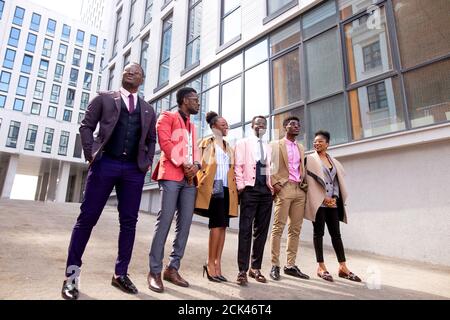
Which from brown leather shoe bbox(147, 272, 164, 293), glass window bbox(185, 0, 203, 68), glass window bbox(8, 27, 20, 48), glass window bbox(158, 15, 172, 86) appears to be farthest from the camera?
glass window bbox(8, 27, 20, 48)

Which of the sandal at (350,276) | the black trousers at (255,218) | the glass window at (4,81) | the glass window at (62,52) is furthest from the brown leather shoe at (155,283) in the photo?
the glass window at (62,52)

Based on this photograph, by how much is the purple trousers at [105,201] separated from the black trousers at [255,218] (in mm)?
1310

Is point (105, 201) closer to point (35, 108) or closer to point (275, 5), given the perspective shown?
point (275, 5)

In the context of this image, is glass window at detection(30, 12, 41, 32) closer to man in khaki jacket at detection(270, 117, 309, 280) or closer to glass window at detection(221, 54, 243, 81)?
glass window at detection(221, 54, 243, 81)

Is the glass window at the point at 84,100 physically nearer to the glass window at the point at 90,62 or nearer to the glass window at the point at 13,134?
the glass window at the point at 90,62

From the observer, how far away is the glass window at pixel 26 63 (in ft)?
119

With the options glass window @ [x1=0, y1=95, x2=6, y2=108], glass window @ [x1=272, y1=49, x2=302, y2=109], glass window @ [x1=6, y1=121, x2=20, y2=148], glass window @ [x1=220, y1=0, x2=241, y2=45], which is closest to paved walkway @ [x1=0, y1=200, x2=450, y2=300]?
glass window @ [x1=272, y1=49, x2=302, y2=109]

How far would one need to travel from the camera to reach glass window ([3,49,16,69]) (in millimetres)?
35094

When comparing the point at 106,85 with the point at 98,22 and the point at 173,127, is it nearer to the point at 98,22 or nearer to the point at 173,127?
the point at 173,127

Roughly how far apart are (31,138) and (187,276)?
37.2m

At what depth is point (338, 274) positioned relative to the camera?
4371mm

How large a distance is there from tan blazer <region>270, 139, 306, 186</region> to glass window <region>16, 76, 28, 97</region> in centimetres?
3963
